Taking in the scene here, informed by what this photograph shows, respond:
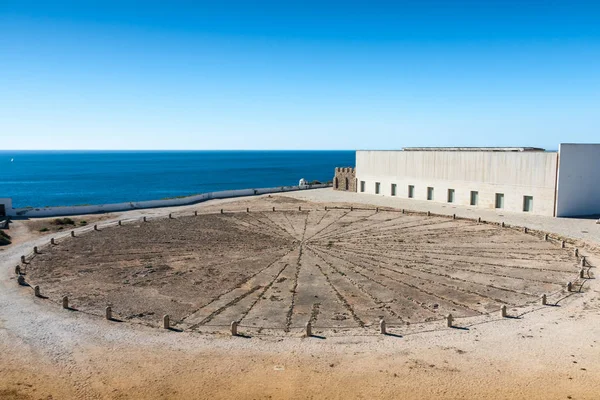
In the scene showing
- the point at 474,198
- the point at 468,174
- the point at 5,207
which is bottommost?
the point at 5,207

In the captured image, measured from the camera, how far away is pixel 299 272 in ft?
95.3

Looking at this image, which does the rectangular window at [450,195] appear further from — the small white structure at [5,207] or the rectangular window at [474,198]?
the small white structure at [5,207]

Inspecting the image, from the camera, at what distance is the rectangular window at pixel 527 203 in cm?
4712

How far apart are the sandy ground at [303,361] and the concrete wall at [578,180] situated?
2644 cm

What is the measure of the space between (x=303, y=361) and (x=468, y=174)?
41640 mm

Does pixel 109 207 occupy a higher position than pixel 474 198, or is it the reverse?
pixel 474 198

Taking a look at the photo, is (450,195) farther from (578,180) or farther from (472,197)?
(578,180)

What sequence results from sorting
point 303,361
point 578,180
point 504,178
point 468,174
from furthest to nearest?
point 468,174, point 504,178, point 578,180, point 303,361

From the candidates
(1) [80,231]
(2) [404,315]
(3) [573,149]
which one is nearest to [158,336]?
(2) [404,315]

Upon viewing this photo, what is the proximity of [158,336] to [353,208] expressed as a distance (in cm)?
3564

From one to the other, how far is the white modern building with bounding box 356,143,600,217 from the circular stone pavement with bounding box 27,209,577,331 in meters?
8.52

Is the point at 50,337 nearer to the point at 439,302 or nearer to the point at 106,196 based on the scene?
the point at 439,302

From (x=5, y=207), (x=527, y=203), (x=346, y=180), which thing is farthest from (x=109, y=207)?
(x=527, y=203)

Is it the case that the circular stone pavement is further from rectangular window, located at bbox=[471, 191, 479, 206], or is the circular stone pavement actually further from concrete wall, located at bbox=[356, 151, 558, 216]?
rectangular window, located at bbox=[471, 191, 479, 206]
